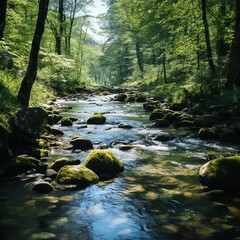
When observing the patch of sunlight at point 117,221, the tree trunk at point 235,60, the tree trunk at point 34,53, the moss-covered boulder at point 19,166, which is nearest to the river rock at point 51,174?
the moss-covered boulder at point 19,166

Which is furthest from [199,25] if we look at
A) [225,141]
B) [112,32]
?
[112,32]

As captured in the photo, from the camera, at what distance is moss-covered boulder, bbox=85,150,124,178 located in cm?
739

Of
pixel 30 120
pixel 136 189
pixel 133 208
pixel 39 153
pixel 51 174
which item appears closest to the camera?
pixel 133 208

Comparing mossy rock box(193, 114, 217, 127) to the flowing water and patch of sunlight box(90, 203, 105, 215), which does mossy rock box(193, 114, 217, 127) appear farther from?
patch of sunlight box(90, 203, 105, 215)

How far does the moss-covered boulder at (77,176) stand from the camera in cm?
663

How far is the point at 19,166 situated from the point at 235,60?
11675mm

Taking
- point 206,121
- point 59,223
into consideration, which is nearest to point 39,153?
point 59,223

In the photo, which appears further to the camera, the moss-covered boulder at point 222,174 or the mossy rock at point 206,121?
the mossy rock at point 206,121

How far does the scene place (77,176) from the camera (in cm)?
673

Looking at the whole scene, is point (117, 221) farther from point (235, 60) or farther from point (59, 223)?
point (235, 60)

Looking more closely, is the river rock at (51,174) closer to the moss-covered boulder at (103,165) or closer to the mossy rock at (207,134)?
the moss-covered boulder at (103,165)

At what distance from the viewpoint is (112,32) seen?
54688 millimetres

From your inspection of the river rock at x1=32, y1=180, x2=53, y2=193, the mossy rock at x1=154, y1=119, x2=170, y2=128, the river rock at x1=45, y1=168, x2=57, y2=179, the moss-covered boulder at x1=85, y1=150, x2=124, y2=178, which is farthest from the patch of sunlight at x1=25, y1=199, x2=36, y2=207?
the mossy rock at x1=154, y1=119, x2=170, y2=128

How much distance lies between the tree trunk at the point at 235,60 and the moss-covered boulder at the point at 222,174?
9554mm
